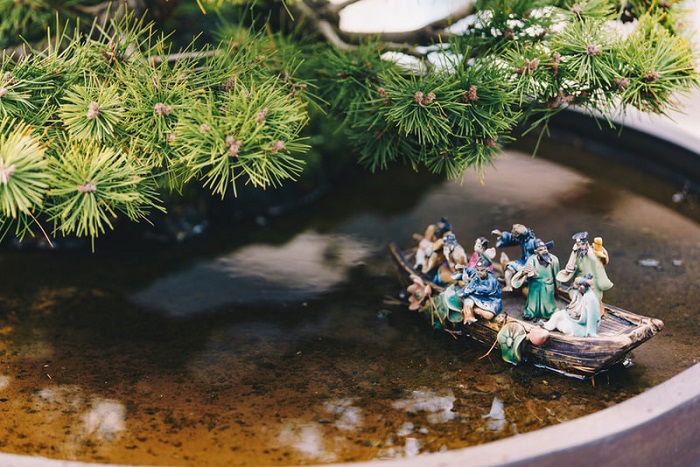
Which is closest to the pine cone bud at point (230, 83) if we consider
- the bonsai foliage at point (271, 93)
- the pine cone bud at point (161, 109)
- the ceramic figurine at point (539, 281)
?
the bonsai foliage at point (271, 93)

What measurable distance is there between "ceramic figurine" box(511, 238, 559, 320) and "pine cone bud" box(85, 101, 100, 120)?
891 mm

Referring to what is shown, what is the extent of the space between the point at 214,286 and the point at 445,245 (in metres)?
0.62

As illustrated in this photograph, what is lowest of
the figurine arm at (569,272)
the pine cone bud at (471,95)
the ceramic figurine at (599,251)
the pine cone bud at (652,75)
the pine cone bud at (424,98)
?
the figurine arm at (569,272)

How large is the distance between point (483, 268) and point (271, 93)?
1.90 ft

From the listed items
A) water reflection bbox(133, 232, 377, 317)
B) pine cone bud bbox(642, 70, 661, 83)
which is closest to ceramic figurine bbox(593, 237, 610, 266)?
pine cone bud bbox(642, 70, 661, 83)

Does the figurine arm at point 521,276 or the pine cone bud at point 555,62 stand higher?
the pine cone bud at point 555,62

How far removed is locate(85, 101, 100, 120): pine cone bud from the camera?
1399 millimetres

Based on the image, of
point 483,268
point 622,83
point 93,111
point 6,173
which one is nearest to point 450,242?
point 483,268

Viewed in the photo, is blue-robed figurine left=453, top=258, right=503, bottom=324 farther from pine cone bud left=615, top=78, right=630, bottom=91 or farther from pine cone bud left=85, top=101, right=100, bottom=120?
pine cone bud left=85, top=101, right=100, bottom=120

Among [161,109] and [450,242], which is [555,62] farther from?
[161,109]

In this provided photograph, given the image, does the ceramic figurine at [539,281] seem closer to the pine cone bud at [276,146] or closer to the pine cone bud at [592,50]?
the pine cone bud at [592,50]

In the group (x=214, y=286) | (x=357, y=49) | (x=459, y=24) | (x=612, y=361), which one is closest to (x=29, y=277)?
(x=214, y=286)

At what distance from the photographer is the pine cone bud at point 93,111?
1399 millimetres

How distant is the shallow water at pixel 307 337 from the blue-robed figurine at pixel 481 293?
0.31ft
